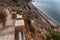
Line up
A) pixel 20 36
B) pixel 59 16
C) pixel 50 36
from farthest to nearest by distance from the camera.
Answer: pixel 59 16 < pixel 50 36 < pixel 20 36

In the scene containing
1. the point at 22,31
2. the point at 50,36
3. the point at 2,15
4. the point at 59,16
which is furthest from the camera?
the point at 59,16

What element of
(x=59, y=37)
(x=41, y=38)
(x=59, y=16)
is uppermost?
(x=59, y=37)

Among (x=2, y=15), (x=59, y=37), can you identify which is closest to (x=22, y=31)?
(x=59, y=37)

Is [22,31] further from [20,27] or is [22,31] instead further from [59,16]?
[59,16]

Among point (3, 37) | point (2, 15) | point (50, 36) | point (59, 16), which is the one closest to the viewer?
point (3, 37)

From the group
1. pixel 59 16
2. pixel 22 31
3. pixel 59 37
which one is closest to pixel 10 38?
pixel 22 31

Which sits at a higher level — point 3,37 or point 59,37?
point 3,37

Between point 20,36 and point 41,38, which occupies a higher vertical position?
point 20,36

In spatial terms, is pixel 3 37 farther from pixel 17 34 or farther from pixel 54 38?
pixel 54 38

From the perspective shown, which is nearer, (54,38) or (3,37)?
(3,37)
